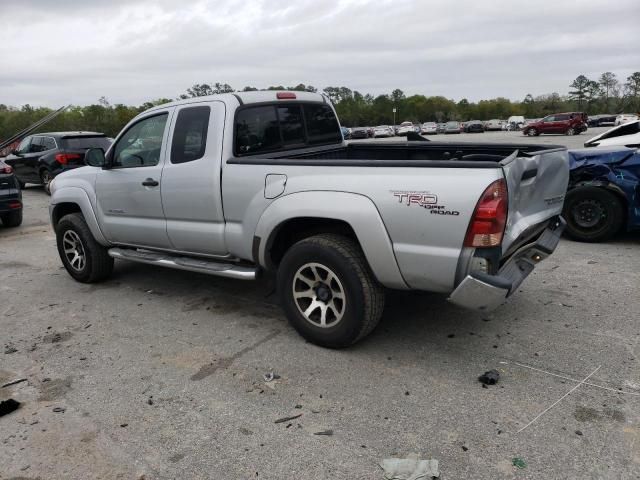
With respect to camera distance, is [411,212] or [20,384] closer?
[411,212]

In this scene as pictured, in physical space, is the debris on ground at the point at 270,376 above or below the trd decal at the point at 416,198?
below

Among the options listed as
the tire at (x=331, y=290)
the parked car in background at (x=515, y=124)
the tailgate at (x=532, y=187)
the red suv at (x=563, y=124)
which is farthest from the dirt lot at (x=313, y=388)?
the parked car in background at (x=515, y=124)

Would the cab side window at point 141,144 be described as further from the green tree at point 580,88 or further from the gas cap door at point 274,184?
the green tree at point 580,88

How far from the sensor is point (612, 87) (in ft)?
349

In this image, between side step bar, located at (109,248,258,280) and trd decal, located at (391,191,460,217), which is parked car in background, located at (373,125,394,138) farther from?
trd decal, located at (391,191,460,217)

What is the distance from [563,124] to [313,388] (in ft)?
133

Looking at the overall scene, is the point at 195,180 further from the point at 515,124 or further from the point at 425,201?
the point at 515,124

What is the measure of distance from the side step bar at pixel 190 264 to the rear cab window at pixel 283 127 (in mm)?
983

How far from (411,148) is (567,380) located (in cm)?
269

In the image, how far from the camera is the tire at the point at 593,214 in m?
6.39

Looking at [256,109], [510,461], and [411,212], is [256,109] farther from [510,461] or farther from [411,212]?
[510,461]

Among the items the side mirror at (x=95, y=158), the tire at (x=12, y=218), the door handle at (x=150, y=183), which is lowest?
the tire at (x=12, y=218)

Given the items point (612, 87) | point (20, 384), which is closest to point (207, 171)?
point (20, 384)

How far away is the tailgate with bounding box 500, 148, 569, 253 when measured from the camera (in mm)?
3223
